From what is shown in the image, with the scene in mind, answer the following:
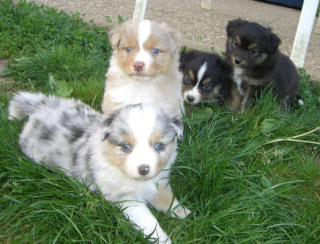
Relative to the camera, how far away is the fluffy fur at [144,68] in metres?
3.59

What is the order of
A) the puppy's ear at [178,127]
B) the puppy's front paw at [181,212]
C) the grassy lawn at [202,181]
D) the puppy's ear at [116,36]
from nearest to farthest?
1. the grassy lawn at [202,181]
2. the puppy's ear at [178,127]
3. the puppy's front paw at [181,212]
4. the puppy's ear at [116,36]

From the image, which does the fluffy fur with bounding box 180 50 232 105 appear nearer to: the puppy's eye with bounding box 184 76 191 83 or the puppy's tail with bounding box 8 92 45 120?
the puppy's eye with bounding box 184 76 191 83

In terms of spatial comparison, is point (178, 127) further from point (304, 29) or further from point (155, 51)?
point (304, 29)

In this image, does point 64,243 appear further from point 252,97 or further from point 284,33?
point 284,33

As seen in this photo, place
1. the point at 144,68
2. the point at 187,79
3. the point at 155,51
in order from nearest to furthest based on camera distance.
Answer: the point at 144,68
the point at 155,51
the point at 187,79

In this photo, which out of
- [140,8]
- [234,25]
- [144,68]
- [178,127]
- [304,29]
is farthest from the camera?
[140,8]

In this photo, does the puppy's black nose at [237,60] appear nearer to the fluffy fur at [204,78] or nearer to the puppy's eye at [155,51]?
the fluffy fur at [204,78]

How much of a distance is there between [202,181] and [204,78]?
1895 millimetres

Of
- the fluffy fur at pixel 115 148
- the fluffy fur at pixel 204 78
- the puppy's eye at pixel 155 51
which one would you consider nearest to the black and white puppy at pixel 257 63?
the fluffy fur at pixel 204 78

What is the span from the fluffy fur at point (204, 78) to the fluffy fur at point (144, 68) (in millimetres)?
839

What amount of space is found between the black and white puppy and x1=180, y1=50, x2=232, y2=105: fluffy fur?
146 mm

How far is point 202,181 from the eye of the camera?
3193 millimetres

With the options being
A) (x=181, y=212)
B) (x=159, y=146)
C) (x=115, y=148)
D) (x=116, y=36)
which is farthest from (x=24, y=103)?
(x=181, y=212)

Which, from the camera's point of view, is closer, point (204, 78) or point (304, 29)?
point (204, 78)
